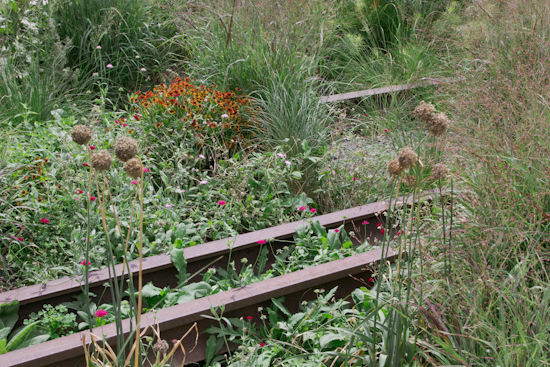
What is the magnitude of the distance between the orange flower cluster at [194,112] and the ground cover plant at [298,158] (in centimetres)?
2

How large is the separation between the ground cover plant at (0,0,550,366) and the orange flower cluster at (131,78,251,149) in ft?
0.07

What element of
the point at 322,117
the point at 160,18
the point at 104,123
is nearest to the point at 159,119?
the point at 104,123

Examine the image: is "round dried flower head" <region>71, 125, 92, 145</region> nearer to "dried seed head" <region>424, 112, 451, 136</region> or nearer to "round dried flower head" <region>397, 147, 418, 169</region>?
"round dried flower head" <region>397, 147, 418, 169</region>

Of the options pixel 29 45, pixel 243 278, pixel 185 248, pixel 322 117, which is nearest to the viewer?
pixel 243 278

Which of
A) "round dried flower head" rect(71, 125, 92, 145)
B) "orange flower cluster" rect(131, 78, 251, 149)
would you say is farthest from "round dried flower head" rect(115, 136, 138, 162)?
"orange flower cluster" rect(131, 78, 251, 149)

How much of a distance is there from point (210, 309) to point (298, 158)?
175 centimetres

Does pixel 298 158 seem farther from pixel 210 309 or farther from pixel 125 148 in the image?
pixel 125 148

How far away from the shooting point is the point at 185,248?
8.38ft

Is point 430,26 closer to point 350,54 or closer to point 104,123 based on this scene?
point 350,54

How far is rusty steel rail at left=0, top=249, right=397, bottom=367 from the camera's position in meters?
1.80

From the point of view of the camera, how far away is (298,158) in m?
3.55

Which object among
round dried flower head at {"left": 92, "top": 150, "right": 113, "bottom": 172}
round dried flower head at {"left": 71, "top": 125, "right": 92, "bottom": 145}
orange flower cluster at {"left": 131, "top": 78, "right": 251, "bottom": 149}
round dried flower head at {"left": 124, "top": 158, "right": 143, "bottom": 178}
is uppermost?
round dried flower head at {"left": 71, "top": 125, "right": 92, "bottom": 145}

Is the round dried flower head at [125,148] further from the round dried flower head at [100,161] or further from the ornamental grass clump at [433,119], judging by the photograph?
the ornamental grass clump at [433,119]

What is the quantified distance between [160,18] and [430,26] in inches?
139
